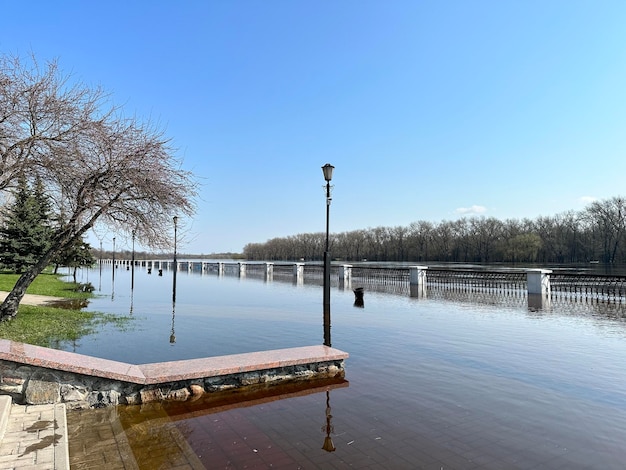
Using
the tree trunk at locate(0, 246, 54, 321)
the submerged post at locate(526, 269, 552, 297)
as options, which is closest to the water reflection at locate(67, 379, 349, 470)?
the tree trunk at locate(0, 246, 54, 321)

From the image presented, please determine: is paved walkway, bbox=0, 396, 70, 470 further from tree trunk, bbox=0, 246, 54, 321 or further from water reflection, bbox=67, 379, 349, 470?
tree trunk, bbox=0, 246, 54, 321

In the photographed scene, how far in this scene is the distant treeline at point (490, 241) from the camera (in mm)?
Result: 75000

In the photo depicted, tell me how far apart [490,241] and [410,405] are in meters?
96.9

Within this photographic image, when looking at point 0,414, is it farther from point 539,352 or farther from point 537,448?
point 539,352

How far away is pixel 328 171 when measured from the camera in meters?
9.28

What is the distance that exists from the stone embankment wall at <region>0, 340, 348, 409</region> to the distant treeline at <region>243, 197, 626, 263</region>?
271 ft

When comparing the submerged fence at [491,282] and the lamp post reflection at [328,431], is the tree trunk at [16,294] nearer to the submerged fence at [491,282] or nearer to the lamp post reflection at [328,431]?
the lamp post reflection at [328,431]

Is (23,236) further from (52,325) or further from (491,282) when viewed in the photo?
(491,282)

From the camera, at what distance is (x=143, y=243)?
37.0ft

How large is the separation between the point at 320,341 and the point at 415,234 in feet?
345

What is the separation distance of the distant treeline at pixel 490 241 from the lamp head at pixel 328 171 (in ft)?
261

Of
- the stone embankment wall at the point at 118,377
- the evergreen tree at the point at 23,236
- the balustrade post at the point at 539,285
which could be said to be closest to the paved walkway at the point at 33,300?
the evergreen tree at the point at 23,236

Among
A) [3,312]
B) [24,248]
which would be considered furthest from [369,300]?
[24,248]

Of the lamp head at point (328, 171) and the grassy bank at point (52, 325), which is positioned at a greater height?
the lamp head at point (328, 171)
